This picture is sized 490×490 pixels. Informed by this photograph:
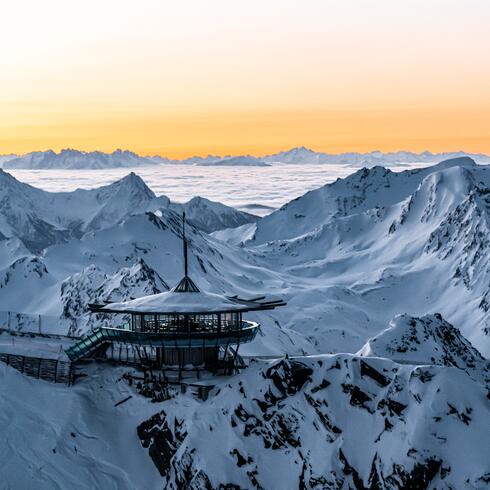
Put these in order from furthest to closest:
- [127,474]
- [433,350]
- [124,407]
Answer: [433,350], [124,407], [127,474]

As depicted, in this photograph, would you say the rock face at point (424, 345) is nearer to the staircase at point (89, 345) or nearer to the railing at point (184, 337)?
the railing at point (184, 337)

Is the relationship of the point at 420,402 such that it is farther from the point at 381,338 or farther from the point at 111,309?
the point at 381,338

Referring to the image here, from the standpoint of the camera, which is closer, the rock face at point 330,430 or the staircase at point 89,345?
the rock face at point 330,430

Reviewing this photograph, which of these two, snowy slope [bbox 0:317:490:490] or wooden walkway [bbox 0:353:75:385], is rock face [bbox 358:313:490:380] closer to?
snowy slope [bbox 0:317:490:490]

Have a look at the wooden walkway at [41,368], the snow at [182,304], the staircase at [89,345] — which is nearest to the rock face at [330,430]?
the snow at [182,304]

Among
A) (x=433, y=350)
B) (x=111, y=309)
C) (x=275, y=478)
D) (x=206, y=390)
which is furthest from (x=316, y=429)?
(x=433, y=350)

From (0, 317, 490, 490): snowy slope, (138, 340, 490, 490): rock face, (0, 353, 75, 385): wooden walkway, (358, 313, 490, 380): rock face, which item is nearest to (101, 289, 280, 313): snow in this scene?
(0, 317, 490, 490): snowy slope
